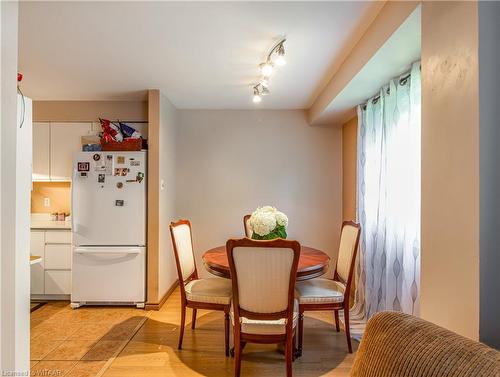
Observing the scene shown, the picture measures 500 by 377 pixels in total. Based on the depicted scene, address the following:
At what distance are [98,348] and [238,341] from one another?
135 centimetres

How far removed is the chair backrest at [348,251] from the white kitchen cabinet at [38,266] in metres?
3.34

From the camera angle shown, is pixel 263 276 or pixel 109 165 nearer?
pixel 263 276

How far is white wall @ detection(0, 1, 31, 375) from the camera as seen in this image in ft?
3.59

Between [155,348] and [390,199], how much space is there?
238 centimetres

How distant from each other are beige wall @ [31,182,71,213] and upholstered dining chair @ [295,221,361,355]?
10.6ft

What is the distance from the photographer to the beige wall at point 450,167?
105 cm

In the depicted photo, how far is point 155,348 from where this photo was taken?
247cm

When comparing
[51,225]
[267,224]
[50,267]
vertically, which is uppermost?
[267,224]

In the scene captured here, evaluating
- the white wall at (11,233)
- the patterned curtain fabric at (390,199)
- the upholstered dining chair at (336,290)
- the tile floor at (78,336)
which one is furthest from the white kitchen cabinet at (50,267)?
the patterned curtain fabric at (390,199)

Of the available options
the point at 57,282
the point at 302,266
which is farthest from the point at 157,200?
the point at 302,266

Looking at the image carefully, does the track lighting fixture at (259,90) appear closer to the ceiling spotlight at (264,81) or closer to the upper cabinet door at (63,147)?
the ceiling spotlight at (264,81)

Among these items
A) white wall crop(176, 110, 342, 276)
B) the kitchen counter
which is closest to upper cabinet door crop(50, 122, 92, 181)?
the kitchen counter

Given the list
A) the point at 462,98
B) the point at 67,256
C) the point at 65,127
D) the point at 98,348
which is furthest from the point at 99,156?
the point at 462,98

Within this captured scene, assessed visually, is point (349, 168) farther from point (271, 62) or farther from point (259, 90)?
point (271, 62)
